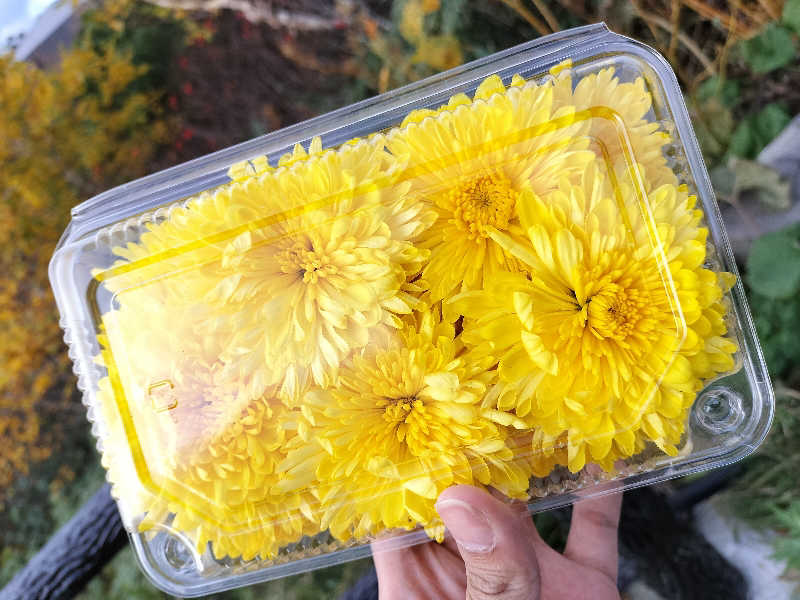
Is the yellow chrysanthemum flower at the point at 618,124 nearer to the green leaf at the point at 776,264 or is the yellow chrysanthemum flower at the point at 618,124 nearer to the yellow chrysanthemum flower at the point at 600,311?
the yellow chrysanthemum flower at the point at 600,311

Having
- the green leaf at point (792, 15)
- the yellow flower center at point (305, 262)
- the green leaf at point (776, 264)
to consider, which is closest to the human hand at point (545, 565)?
the yellow flower center at point (305, 262)

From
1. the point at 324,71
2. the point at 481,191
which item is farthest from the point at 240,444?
the point at 324,71

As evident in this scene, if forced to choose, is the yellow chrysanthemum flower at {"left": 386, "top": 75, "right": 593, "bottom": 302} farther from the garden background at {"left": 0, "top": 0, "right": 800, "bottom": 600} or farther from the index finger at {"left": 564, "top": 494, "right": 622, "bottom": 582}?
the garden background at {"left": 0, "top": 0, "right": 800, "bottom": 600}

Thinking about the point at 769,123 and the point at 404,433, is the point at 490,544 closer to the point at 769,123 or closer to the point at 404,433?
the point at 404,433

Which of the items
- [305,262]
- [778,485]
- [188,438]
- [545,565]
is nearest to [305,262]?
[305,262]

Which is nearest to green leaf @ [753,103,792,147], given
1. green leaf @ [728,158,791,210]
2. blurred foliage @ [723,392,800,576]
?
green leaf @ [728,158,791,210]

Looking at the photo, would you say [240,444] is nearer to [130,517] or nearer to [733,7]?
[130,517]
